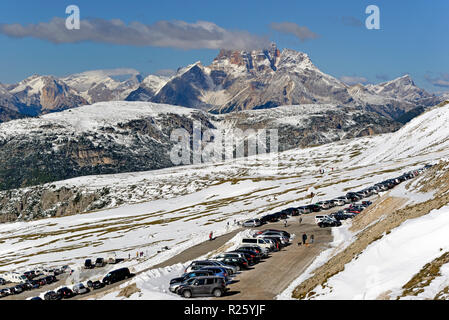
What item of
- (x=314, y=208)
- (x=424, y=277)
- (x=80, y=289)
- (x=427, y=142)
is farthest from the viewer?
(x=427, y=142)

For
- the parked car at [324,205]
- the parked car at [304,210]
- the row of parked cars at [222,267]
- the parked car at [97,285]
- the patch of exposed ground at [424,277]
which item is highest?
the patch of exposed ground at [424,277]

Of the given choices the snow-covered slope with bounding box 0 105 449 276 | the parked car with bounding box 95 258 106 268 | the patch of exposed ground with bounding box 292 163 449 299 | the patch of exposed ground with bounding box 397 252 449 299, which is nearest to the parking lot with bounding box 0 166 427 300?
the parked car with bounding box 95 258 106 268

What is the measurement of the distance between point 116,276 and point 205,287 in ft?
90.7

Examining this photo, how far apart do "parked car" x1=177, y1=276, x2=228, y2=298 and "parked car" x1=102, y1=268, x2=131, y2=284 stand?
26.3 m

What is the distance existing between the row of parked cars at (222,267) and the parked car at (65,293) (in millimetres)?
19749

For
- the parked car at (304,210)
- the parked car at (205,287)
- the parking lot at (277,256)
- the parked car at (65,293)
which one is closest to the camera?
the parked car at (205,287)

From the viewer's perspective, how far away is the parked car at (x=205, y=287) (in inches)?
1516

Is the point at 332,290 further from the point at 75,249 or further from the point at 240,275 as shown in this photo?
the point at 75,249

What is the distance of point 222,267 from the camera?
46.4m

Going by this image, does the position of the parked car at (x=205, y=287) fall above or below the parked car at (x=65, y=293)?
above

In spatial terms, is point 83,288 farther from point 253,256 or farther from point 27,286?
point 253,256

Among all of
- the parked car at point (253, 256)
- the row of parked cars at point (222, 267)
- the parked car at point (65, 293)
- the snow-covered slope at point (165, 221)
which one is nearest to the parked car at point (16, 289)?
the parked car at point (65, 293)

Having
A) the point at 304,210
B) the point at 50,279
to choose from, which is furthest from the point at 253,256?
the point at 304,210

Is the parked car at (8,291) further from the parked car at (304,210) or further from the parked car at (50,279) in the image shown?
the parked car at (304,210)
